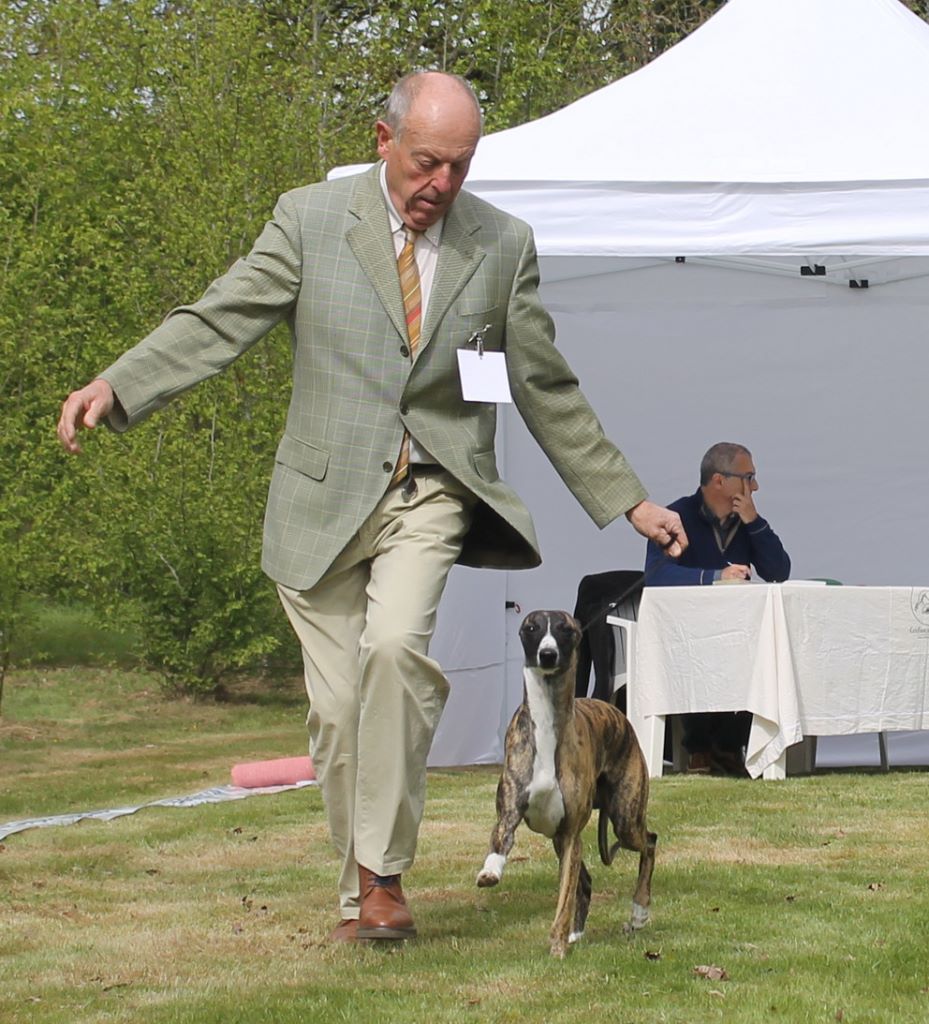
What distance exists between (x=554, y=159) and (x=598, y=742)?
3.53 m

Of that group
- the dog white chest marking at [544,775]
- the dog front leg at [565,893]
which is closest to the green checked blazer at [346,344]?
the dog white chest marking at [544,775]

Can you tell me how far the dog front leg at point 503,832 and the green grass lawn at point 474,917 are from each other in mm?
178

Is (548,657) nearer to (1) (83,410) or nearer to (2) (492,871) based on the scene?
(2) (492,871)

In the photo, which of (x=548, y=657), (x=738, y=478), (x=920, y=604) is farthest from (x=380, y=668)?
(x=738, y=478)

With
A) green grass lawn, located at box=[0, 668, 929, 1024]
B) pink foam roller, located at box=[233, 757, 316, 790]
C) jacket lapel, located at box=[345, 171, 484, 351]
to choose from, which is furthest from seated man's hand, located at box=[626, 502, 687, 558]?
pink foam roller, located at box=[233, 757, 316, 790]

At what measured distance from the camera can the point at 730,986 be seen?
11.6ft

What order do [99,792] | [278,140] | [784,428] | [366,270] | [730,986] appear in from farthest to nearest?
[278,140]
[784,428]
[99,792]
[366,270]
[730,986]

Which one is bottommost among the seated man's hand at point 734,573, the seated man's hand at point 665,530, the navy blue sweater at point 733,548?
the seated man's hand at point 734,573

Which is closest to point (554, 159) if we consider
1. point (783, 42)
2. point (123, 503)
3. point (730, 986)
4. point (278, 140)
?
point (783, 42)

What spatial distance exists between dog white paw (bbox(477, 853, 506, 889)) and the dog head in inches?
16.4

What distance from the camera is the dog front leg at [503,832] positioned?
377cm

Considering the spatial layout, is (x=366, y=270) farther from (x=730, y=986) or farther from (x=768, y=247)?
(x=768, y=247)

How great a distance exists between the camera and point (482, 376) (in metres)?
3.91

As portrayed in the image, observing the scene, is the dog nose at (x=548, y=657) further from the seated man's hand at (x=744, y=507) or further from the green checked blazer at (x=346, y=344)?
the seated man's hand at (x=744, y=507)
